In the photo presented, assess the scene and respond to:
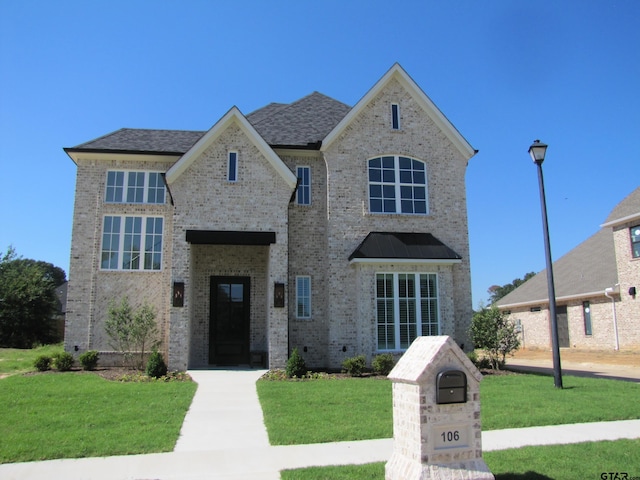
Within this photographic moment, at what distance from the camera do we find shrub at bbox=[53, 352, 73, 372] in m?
16.2

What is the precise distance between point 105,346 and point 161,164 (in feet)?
22.8

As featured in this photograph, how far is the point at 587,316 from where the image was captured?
27.9m

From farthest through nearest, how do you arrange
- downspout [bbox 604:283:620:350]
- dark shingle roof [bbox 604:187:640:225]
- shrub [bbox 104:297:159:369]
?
downspout [bbox 604:283:620:350] → dark shingle roof [bbox 604:187:640:225] → shrub [bbox 104:297:159:369]

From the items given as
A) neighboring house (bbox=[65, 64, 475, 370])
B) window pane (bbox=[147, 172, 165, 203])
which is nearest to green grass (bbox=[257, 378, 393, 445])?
neighboring house (bbox=[65, 64, 475, 370])

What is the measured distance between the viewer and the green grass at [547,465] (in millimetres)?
5992

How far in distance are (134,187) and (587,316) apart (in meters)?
24.4

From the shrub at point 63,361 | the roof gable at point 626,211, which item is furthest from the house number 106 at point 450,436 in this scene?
the roof gable at point 626,211

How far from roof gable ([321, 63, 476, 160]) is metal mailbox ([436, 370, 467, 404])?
14.7 metres

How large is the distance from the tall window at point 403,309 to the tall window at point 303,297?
2.68m

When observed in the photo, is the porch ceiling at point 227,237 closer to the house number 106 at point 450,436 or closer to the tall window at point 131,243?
the tall window at point 131,243

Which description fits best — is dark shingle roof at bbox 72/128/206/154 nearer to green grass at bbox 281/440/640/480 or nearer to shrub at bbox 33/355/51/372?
shrub at bbox 33/355/51/372

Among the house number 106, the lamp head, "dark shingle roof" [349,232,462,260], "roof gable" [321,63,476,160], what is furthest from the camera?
"roof gable" [321,63,476,160]

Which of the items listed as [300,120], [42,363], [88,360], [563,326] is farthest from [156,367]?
[563,326]

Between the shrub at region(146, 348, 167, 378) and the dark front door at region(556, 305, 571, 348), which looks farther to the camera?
the dark front door at region(556, 305, 571, 348)
